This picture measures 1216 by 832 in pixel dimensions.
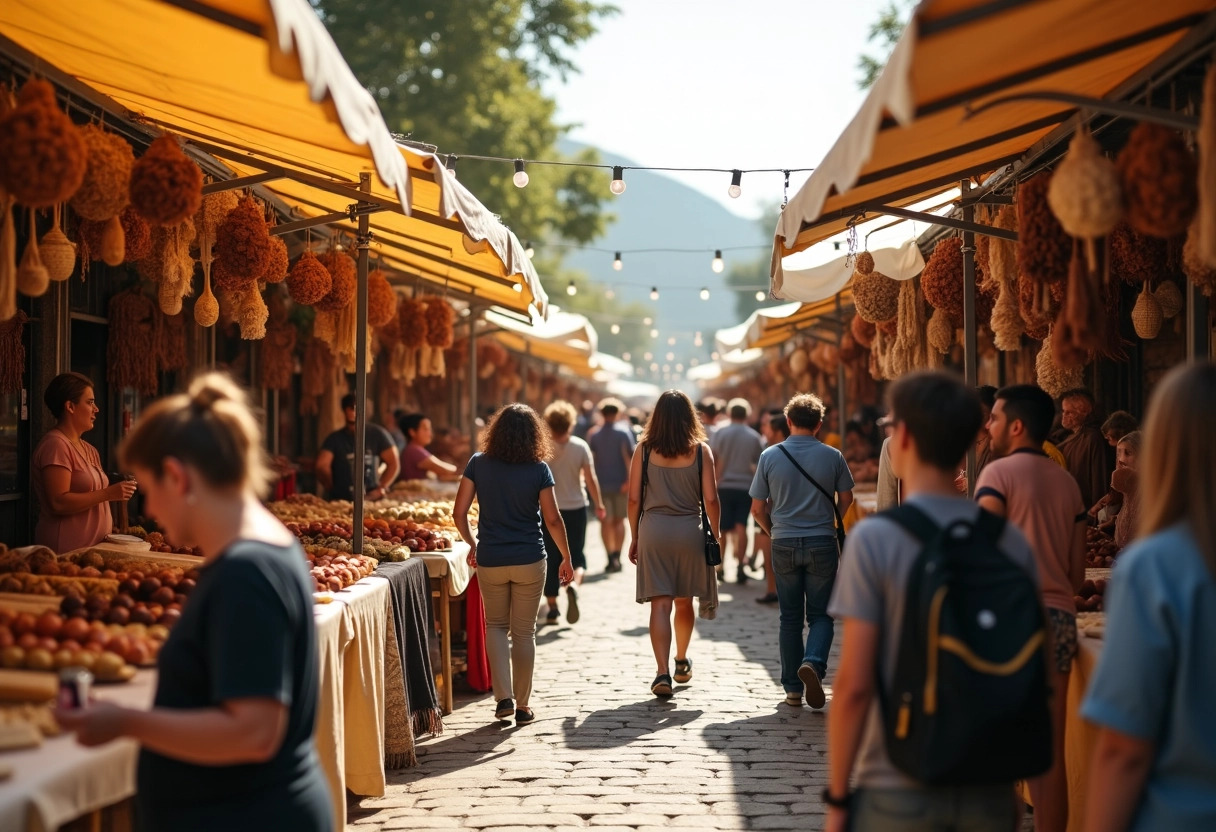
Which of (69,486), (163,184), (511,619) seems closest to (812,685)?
(511,619)

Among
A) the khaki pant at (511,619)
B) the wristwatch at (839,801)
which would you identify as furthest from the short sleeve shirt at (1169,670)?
the khaki pant at (511,619)

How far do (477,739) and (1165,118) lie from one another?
4.95m

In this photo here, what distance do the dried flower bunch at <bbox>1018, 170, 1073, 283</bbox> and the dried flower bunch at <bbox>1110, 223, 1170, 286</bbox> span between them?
32.9 inches

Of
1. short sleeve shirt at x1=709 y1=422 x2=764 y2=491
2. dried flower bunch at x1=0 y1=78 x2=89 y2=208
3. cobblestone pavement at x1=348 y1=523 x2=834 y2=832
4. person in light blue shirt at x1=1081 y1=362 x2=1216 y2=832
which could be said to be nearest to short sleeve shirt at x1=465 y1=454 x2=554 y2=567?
cobblestone pavement at x1=348 y1=523 x2=834 y2=832

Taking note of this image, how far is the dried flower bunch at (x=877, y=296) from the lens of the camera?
27.1 feet

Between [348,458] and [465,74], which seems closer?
[348,458]

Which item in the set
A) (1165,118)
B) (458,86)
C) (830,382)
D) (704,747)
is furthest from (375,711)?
(458,86)

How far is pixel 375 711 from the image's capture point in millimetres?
5492

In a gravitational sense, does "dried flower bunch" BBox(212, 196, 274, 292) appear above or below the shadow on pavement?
above

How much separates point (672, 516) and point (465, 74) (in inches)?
743

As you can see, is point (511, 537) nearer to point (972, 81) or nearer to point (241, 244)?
point (241, 244)

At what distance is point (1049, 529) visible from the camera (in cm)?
445

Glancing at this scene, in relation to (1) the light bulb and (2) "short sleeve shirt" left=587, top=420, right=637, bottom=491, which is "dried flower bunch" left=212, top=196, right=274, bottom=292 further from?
(2) "short sleeve shirt" left=587, top=420, right=637, bottom=491

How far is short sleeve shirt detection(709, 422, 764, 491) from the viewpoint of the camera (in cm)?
1298
